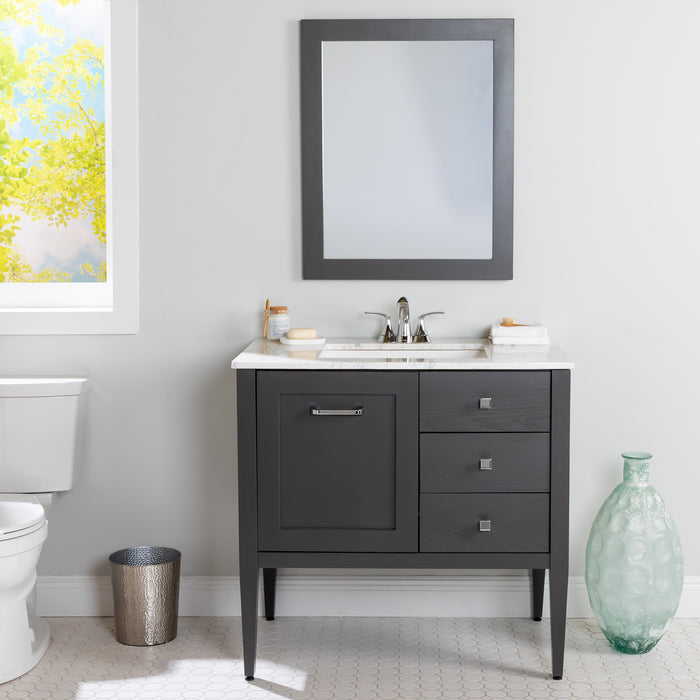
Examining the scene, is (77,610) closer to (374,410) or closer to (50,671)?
(50,671)

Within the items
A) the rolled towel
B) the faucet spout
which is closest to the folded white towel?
the rolled towel

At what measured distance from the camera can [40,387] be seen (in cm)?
263

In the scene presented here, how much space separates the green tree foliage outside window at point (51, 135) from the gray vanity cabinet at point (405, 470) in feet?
3.17

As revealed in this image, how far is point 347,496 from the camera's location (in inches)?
92.6

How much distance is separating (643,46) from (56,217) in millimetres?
1868

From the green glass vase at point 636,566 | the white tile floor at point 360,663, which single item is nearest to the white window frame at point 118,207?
the white tile floor at point 360,663

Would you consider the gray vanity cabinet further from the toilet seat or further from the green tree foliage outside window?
the green tree foliage outside window

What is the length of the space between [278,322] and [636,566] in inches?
48.1

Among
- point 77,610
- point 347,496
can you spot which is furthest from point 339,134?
point 77,610

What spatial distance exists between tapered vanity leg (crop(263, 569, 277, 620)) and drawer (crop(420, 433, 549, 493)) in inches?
28.3

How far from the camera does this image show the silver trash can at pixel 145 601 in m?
2.60

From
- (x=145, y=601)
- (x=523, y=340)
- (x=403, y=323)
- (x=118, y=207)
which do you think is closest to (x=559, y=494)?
(x=523, y=340)

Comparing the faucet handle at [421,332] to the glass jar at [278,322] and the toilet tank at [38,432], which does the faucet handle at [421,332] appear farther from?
the toilet tank at [38,432]

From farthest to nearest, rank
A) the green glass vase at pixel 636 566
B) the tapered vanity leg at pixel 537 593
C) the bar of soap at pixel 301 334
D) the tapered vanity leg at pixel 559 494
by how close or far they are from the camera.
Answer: the tapered vanity leg at pixel 537 593 → the bar of soap at pixel 301 334 → the green glass vase at pixel 636 566 → the tapered vanity leg at pixel 559 494
